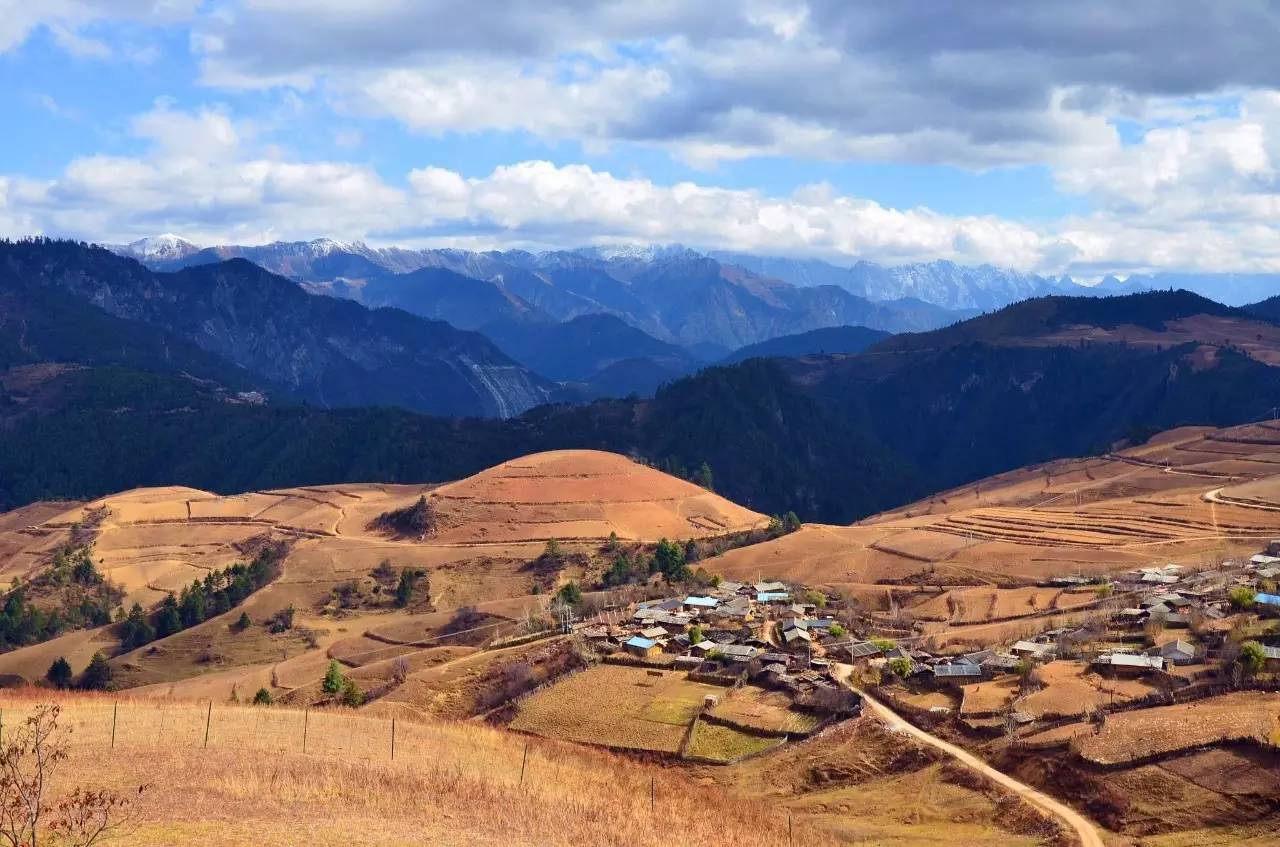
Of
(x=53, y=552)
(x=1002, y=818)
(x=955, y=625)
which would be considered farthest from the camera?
(x=53, y=552)

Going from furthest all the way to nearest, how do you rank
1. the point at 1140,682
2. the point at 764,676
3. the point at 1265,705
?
the point at 764,676 → the point at 1140,682 → the point at 1265,705

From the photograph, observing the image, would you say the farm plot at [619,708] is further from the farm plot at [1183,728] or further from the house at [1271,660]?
the house at [1271,660]

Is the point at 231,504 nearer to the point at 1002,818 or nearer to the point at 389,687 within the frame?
the point at 389,687

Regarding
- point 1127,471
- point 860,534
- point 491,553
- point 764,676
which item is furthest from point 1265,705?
point 1127,471

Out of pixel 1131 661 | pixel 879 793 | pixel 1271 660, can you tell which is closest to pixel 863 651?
pixel 1131 661

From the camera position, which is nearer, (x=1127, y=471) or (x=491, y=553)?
(x=491, y=553)

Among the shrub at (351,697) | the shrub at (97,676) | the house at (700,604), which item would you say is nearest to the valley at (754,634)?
the house at (700,604)

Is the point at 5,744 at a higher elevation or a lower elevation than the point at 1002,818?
higher

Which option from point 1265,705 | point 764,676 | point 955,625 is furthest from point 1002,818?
point 955,625
